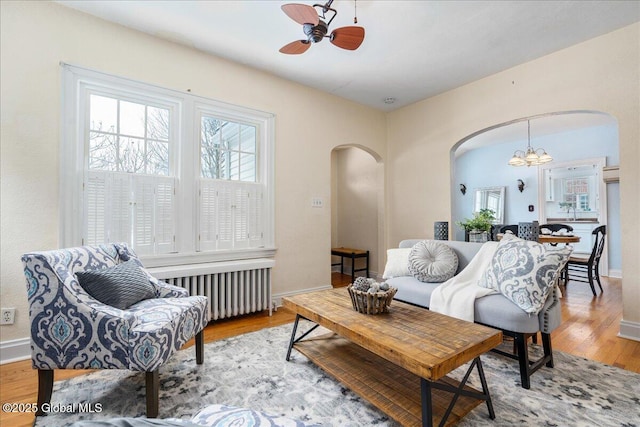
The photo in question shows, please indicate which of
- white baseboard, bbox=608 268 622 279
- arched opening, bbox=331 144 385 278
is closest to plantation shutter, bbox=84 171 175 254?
arched opening, bbox=331 144 385 278

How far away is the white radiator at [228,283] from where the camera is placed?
285cm

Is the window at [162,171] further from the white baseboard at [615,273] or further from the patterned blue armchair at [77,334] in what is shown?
the white baseboard at [615,273]

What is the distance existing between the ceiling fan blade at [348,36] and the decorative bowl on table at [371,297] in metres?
1.80

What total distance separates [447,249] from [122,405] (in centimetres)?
268

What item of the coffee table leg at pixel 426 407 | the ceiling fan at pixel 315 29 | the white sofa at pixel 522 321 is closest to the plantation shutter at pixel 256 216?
the ceiling fan at pixel 315 29

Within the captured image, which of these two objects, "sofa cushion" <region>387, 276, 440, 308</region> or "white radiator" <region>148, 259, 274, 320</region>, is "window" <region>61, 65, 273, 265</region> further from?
"sofa cushion" <region>387, 276, 440, 308</region>

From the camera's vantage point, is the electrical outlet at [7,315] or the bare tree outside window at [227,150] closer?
the electrical outlet at [7,315]

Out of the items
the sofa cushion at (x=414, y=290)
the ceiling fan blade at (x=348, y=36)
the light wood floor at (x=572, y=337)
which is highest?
the ceiling fan blade at (x=348, y=36)

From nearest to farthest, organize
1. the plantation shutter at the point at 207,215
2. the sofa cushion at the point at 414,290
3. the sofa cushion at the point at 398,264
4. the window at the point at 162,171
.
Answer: the sofa cushion at the point at 414,290
the window at the point at 162,171
the sofa cushion at the point at 398,264
the plantation shutter at the point at 207,215

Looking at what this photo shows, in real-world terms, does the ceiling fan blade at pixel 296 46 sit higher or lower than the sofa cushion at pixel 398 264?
higher

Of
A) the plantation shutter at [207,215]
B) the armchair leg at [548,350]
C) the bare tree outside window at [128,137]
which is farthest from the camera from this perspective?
the plantation shutter at [207,215]

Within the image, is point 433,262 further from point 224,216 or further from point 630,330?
point 224,216

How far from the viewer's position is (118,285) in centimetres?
185

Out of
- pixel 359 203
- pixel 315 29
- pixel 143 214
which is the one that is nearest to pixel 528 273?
pixel 315 29
